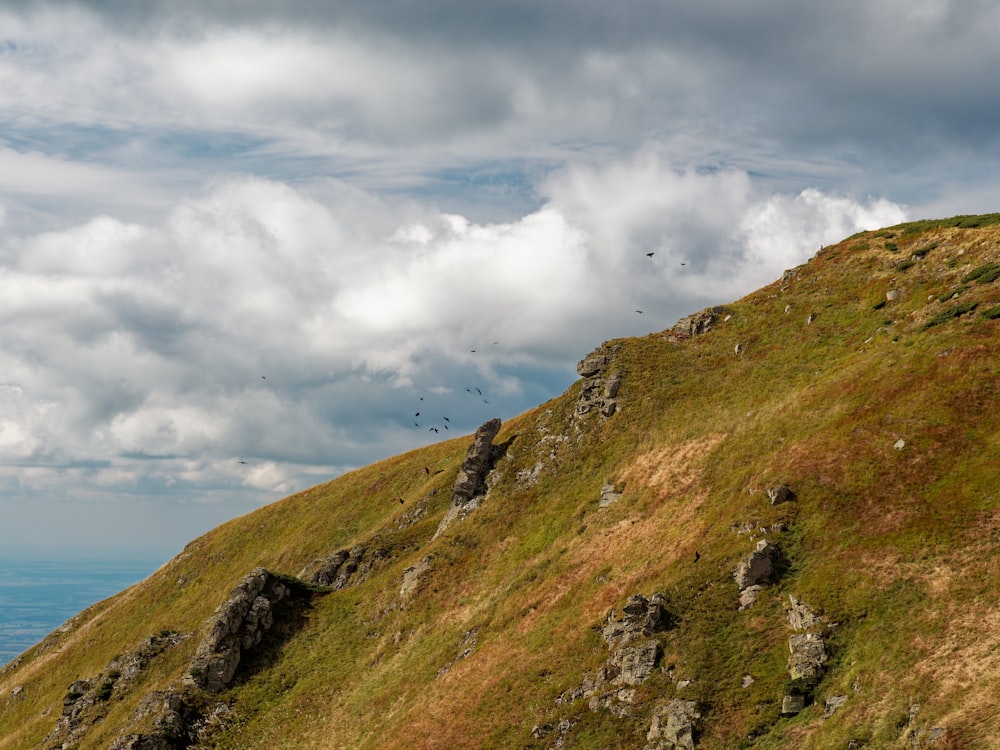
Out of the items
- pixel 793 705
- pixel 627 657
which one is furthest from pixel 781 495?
pixel 793 705

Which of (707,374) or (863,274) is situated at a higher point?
(863,274)

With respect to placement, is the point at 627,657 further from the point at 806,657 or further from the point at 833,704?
the point at 833,704

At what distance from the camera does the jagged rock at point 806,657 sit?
4238cm

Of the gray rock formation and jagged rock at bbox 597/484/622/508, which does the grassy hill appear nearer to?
jagged rock at bbox 597/484/622/508

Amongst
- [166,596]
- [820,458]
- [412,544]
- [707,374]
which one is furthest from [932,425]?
[166,596]

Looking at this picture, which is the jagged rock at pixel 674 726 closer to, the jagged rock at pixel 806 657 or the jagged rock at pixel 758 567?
the jagged rock at pixel 806 657

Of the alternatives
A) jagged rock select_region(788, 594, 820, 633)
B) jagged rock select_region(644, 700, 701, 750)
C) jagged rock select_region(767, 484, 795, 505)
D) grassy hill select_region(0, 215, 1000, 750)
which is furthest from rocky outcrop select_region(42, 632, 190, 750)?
jagged rock select_region(788, 594, 820, 633)

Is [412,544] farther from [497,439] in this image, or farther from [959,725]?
[959,725]

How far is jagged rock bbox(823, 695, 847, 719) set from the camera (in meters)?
→ 39.6

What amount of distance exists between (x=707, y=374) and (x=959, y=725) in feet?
183

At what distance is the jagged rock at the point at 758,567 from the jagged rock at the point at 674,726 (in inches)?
379

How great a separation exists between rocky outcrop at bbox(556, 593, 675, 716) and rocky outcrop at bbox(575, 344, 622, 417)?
3651 cm

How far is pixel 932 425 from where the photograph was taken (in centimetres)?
5519

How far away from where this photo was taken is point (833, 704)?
131ft
